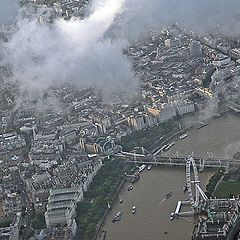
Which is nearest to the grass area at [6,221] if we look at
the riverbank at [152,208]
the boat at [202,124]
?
the riverbank at [152,208]

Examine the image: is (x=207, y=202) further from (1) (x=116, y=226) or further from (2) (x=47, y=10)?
(2) (x=47, y=10)

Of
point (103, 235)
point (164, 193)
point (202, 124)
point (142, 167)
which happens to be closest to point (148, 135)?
point (202, 124)

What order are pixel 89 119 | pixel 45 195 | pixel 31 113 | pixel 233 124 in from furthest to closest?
1. pixel 31 113
2. pixel 89 119
3. pixel 233 124
4. pixel 45 195

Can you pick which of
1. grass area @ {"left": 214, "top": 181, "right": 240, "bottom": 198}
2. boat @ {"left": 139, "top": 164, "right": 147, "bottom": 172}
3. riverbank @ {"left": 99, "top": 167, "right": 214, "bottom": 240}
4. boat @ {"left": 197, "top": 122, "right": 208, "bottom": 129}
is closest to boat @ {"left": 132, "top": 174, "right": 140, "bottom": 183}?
riverbank @ {"left": 99, "top": 167, "right": 214, "bottom": 240}

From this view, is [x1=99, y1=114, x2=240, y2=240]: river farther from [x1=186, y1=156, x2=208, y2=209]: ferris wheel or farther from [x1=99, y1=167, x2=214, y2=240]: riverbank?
[x1=186, y1=156, x2=208, y2=209]: ferris wheel

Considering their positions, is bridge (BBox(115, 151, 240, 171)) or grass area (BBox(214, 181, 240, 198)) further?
bridge (BBox(115, 151, 240, 171))

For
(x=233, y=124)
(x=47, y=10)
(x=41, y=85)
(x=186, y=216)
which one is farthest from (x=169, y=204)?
(x=47, y=10)
